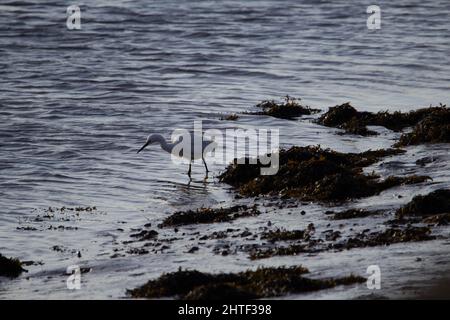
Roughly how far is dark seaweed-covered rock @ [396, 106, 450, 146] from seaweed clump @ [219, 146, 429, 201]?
0.75 meters

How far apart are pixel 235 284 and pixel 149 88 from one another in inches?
613

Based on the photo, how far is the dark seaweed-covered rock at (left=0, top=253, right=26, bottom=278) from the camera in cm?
1048

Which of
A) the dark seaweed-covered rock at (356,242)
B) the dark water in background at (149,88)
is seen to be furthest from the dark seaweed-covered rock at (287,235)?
the dark water in background at (149,88)

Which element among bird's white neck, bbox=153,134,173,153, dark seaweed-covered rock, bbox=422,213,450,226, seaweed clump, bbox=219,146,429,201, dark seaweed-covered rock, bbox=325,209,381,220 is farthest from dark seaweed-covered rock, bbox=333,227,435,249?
bird's white neck, bbox=153,134,173,153

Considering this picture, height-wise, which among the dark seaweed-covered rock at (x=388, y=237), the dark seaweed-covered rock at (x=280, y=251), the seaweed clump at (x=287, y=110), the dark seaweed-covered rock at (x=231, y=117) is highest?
the seaweed clump at (x=287, y=110)

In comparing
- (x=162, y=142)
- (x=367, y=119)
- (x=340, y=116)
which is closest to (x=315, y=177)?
(x=162, y=142)

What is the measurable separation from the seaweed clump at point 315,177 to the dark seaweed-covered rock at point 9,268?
14.2 feet

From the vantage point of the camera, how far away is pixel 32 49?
3003 centimetres

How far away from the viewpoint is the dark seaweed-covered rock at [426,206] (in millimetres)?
10992

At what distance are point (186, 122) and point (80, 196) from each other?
5784 mm

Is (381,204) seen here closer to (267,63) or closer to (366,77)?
(366,77)

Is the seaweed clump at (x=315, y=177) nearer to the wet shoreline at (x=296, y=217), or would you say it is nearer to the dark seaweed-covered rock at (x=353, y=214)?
the wet shoreline at (x=296, y=217)

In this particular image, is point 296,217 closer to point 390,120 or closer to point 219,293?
point 219,293
